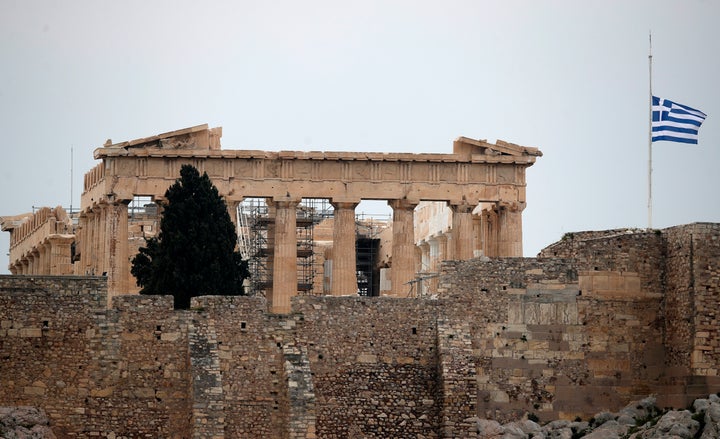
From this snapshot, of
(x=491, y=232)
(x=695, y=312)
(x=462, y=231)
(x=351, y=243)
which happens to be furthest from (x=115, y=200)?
(x=695, y=312)

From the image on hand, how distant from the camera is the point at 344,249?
9338 cm

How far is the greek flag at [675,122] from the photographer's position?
66.9 meters

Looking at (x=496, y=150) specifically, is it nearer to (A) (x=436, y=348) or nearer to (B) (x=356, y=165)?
(B) (x=356, y=165)

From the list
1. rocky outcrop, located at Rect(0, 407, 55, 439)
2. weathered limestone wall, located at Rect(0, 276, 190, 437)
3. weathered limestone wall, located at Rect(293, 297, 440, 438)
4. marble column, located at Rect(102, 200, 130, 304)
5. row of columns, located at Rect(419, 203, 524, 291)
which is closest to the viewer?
rocky outcrop, located at Rect(0, 407, 55, 439)

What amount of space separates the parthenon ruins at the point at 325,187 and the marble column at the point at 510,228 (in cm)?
4

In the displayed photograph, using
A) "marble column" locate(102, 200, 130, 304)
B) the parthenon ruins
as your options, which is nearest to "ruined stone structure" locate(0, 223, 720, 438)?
the parthenon ruins

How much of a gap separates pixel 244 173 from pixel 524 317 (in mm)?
34078

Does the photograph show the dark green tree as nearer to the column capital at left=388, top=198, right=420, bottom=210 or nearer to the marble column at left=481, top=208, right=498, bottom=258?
the column capital at left=388, top=198, right=420, bottom=210

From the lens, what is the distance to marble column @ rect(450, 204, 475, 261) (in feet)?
309

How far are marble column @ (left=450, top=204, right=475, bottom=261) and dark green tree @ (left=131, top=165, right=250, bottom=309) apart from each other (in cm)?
2349

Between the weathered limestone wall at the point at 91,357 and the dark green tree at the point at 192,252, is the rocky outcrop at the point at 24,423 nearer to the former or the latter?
the weathered limestone wall at the point at 91,357

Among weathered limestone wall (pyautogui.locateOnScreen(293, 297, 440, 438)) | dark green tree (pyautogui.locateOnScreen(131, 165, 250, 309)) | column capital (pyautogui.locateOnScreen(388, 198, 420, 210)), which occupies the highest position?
column capital (pyautogui.locateOnScreen(388, 198, 420, 210))

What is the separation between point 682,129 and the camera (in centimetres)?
6706

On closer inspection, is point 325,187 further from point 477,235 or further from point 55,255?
point 55,255
